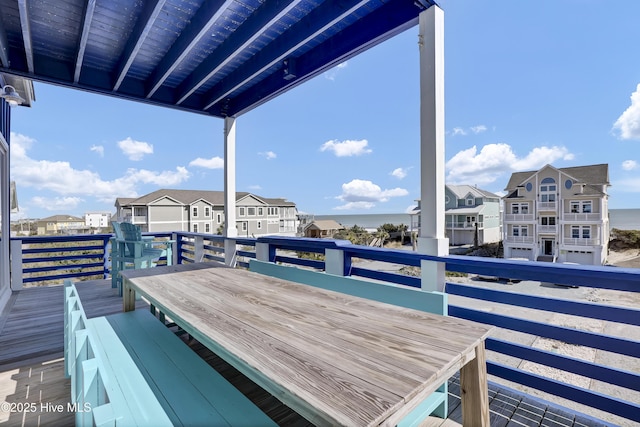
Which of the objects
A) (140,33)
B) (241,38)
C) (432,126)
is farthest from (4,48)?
(432,126)

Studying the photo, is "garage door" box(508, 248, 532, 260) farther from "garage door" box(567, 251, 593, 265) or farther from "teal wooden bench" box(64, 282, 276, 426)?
"teal wooden bench" box(64, 282, 276, 426)

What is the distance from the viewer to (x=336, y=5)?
2375 mm

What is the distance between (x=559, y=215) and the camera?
14805 mm

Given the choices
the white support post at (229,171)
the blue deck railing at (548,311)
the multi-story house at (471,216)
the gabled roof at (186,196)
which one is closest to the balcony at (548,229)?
the multi-story house at (471,216)

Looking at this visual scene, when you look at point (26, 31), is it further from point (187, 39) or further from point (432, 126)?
point (432, 126)

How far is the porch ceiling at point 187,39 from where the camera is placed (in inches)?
95.4

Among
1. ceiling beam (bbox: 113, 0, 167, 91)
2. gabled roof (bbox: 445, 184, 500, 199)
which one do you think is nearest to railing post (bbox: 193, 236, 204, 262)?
ceiling beam (bbox: 113, 0, 167, 91)

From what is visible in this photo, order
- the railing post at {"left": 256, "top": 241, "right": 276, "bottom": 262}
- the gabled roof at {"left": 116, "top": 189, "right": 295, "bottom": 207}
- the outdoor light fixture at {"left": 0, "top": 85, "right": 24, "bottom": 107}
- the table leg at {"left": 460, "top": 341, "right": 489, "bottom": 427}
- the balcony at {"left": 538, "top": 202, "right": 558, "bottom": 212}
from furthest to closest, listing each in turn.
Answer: the gabled roof at {"left": 116, "top": 189, "right": 295, "bottom": 207}
the balcony at {"left": 538, "top": 202, "right": 558, "bottom": 212}
the railing post at {"left": 256, "top": 241, "right": 276, "bottom": 262}
the outdoor light fixture at {"left": 0, "top": 85, "right": 24, "bottom": 107}
the table leg at {"left": 460, "top": 341, "right": 489, "bottom": 427}

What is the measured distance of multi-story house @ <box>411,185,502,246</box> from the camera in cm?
2006

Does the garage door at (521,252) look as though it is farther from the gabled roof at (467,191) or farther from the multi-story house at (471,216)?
the gabled roof at (467,191)

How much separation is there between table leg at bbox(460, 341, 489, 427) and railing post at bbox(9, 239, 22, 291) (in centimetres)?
591

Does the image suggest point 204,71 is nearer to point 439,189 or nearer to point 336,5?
point 336,5

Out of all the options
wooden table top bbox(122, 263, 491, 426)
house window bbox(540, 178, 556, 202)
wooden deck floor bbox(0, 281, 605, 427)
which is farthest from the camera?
house window bbox(540, 178, 556, 202)

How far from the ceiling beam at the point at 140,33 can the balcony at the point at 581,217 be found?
18227mm
